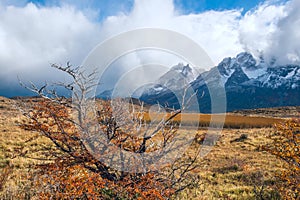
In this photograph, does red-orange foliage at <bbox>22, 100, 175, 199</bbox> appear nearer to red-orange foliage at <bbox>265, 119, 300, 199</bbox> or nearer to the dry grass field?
the dry grass field

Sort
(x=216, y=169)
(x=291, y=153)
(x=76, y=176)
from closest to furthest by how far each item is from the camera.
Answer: (x=76, y=176)
(x=291, y=153)
(x=216, y=169)

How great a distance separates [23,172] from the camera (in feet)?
43.0

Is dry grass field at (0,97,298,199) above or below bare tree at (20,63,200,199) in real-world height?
below

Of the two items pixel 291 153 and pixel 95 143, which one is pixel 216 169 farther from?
pixel 95 143

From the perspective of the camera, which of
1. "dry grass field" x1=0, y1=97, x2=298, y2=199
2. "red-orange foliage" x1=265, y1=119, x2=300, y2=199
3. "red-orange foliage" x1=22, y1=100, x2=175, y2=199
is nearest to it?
"red-orange foliage" x1=22, y1=100, x2=175, y2=199

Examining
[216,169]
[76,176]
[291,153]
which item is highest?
[291,153]

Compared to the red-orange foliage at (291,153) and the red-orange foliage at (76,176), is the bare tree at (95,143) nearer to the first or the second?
the red-orange foliage at (76,176)

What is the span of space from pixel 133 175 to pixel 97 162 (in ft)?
3.52

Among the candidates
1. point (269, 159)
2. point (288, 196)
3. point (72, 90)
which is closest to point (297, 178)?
point (288, 196)

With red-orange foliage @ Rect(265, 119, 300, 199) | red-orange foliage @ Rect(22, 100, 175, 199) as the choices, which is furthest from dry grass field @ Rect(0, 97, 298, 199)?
red-orange foliage @ Rect(265, 119, 300, 199)

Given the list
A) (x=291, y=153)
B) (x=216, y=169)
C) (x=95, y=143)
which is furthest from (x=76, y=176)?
(x=216, y=169)

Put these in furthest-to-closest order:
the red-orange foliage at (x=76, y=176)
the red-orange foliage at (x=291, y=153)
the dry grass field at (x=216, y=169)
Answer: the dry grass field at (x=216, y=169) < the red-orange foliage at (x=291, y=153) < the red-orange foliage at (x=76, y=176)

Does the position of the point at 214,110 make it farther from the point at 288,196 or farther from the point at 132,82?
the point at 288,196

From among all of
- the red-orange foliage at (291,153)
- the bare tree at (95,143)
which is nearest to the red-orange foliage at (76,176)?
the bare tree at (95,143)
